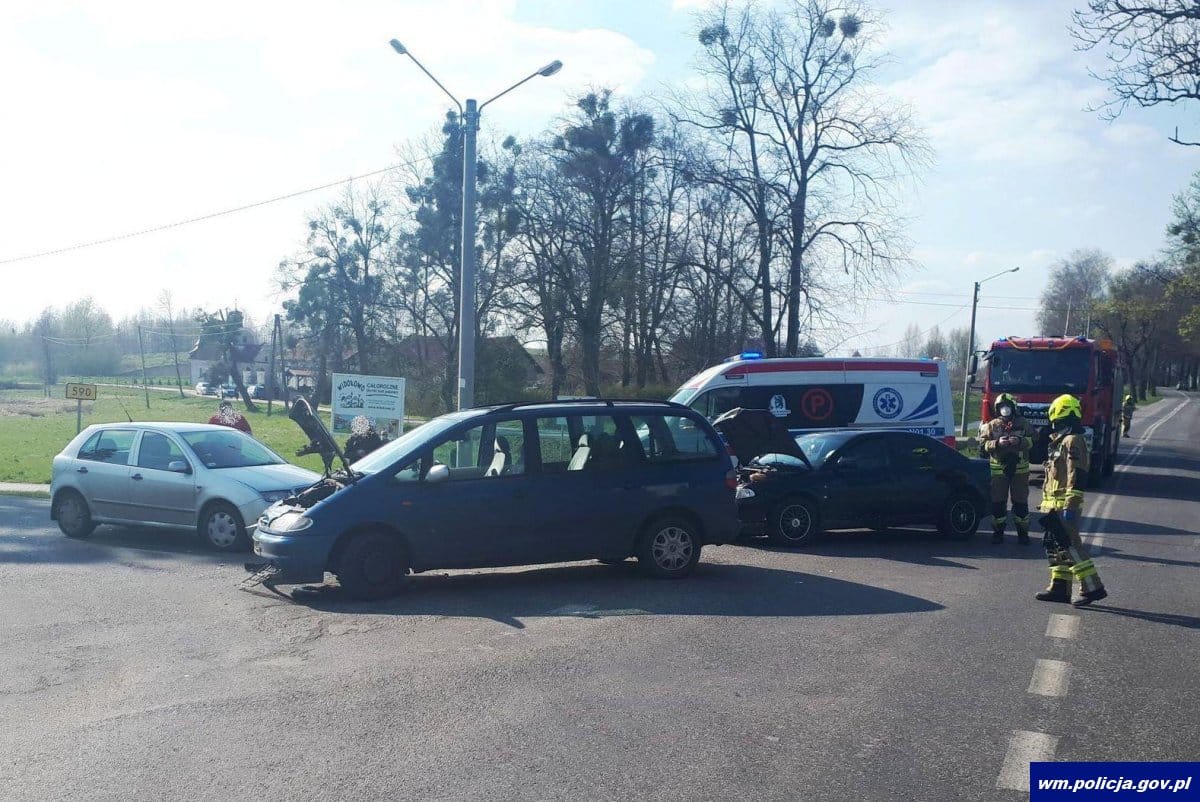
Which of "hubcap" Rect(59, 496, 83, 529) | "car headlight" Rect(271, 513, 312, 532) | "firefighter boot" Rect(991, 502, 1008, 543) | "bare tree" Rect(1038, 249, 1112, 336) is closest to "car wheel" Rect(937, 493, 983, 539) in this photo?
"firefighter boot" Rect(991, 502, 1008, 543)

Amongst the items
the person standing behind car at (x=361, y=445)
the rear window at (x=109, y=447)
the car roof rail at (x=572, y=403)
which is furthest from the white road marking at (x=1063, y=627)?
the rear window at (x=109, y=447)

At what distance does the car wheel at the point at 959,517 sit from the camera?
14164 millimetres

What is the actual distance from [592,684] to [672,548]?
3832mm

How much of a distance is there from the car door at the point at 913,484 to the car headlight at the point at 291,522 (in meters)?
7.77

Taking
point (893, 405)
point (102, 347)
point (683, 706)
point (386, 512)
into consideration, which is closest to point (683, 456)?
point (386, 512)

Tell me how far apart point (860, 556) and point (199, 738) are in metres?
8.63

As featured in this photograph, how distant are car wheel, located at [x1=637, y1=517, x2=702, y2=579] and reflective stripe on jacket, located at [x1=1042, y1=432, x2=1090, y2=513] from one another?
329cm

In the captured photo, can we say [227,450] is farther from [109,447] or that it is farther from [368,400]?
[368,400]

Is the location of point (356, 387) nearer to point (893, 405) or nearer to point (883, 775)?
point (893, 405)

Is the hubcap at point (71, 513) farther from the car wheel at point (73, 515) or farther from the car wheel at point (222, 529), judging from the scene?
the car wheel at point (222, 529)

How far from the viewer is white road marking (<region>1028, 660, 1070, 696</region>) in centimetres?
662

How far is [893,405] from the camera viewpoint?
18.1 m

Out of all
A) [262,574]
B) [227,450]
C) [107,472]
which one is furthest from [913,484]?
[107,472]

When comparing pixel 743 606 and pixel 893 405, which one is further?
pixel 893 405
